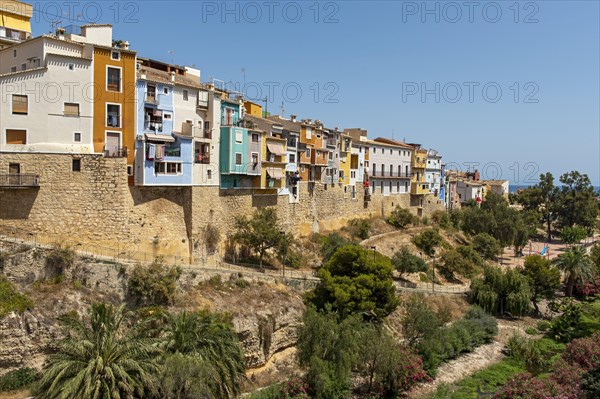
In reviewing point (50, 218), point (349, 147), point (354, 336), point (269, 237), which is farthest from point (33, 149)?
point (349, 147)

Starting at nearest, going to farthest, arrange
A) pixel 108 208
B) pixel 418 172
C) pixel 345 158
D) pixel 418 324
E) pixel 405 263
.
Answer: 1. pixel 108 208
2. pixel 418 324
3. pixel 405 263
4. pixel 345 158
5. pixel 418 172

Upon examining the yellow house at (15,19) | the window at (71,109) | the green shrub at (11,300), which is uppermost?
the yellow house at (15,19)

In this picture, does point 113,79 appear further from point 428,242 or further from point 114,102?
point 428,242

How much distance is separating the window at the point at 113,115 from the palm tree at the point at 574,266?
43.3 m

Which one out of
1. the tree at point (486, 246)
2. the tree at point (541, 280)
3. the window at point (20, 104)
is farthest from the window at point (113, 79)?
the tree at point (486, 246)

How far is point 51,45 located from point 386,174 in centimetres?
4408

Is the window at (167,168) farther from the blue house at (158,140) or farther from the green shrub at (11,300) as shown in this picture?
the green shrub at (11,300)

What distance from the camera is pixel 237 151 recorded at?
40.4 meters

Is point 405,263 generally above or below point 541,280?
above

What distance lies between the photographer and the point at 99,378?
63.2 feet

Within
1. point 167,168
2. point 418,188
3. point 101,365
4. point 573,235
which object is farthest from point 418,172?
point 101,365

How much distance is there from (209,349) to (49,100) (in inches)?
772

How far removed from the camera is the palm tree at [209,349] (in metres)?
21.7

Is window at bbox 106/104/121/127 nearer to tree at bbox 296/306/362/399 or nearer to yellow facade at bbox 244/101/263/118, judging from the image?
tree at bbox 296/306/362/399
